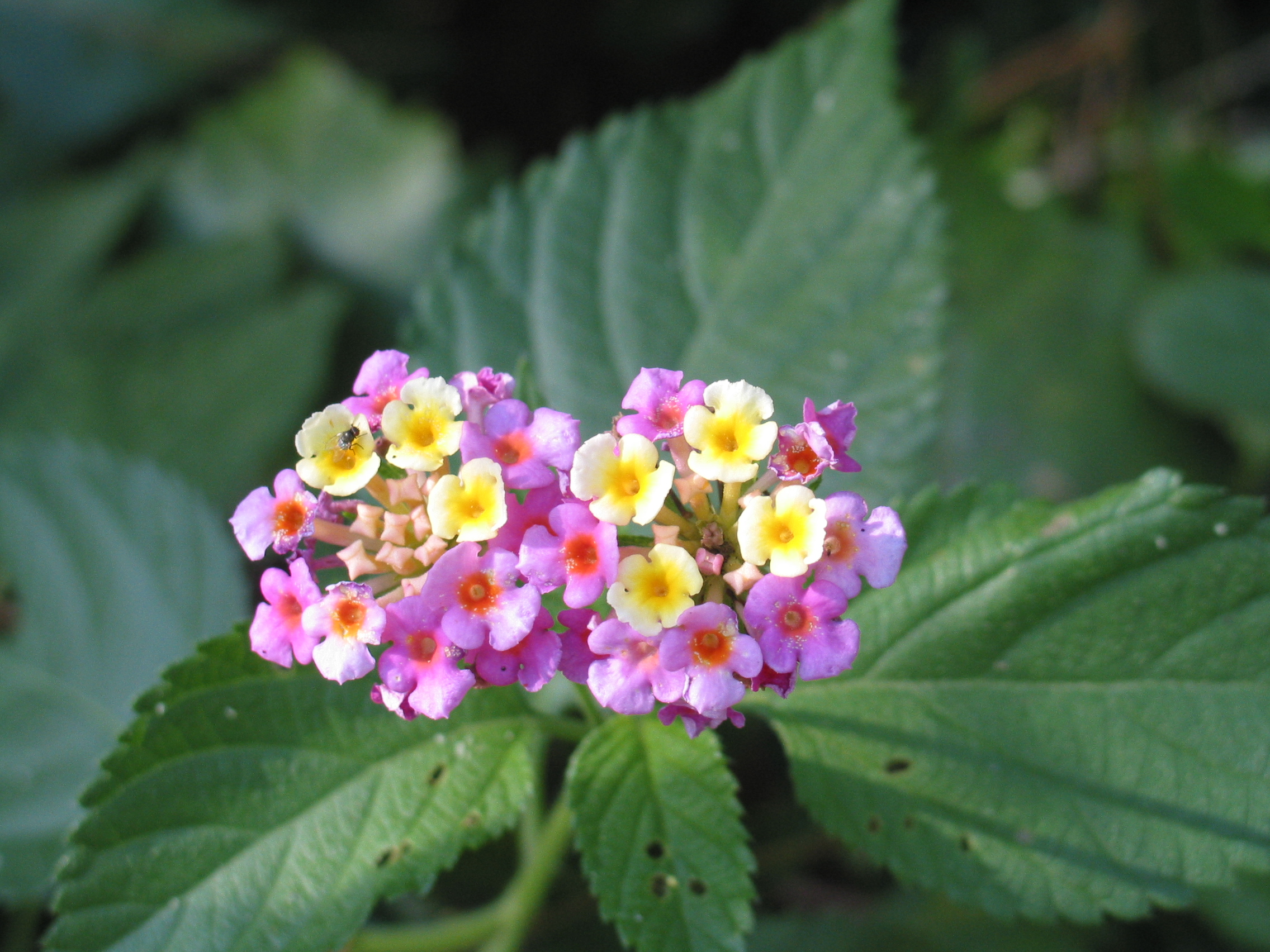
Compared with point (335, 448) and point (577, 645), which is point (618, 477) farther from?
point (335, 448)

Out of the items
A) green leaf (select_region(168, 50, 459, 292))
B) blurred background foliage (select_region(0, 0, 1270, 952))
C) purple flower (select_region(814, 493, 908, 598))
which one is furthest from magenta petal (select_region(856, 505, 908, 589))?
green leaf (select_region(168, 50, 459, 292))

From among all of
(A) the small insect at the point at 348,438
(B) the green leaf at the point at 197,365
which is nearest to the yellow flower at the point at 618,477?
(A) the small insect at the point at 348,438

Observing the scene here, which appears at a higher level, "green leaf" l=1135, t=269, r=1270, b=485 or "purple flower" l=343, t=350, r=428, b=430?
"green leaf" l=1135, t=269, r=1270, b=485

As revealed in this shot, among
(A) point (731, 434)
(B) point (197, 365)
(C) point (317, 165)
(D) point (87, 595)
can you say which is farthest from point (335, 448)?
(C) point (317, 165)

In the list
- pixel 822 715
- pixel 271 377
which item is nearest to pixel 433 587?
pixel 822 715

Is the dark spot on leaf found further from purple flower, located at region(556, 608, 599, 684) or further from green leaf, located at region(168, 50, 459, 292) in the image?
green leaf, located at region(168, 50, 459, 292)

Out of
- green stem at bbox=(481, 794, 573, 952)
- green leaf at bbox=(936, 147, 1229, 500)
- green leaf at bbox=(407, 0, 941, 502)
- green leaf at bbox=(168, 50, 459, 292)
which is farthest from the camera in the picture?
green leaf at bbox=(168, 50, 459, 292)
